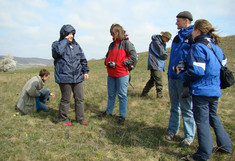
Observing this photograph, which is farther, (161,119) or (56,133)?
(161,119)

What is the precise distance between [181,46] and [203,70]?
2.45 feet

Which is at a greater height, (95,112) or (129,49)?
(129,49)

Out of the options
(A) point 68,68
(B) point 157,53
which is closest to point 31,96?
(A) point 68,68

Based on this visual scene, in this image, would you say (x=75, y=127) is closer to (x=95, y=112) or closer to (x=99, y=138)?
(x=99, y=138)

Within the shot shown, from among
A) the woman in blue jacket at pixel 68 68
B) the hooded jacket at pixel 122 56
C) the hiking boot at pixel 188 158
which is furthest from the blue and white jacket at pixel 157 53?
the hiking boot at pixel 188 158

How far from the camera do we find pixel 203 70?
8.55 ft

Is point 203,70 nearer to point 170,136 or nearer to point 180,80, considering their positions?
point 180,80

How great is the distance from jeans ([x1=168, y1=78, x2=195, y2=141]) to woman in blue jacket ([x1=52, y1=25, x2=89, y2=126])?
82.6 inches

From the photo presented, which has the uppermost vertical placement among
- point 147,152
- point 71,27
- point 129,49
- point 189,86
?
point 71,27

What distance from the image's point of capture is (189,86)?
2.87m

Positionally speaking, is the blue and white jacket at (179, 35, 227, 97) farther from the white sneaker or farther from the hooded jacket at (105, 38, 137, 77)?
the hooded jacket at (105, 38, 137, 77)

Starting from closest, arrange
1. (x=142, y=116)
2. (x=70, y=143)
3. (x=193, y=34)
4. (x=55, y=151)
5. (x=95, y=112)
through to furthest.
→ (x=193, y=34) < (x=55, y=151) < (x=70, y=143) < (x=142, y=116) < (x=95, y=112)

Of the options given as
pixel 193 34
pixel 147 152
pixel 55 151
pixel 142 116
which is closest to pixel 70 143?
pixel 55 151

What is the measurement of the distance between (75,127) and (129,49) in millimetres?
2266
